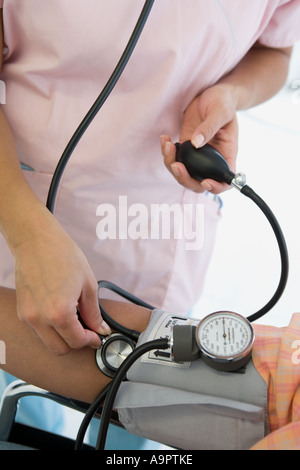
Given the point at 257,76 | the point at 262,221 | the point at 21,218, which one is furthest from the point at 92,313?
the point at 262,221

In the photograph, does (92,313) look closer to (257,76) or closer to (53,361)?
(53,361)

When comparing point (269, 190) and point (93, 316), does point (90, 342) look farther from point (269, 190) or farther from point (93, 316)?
point (269, 190)

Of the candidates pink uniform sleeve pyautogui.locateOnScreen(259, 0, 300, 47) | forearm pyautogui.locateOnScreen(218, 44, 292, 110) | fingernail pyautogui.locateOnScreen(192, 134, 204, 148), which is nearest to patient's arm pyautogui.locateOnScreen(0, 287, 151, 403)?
fingernail pyautogui.locateOnScreen(192, 134, 204, 148)

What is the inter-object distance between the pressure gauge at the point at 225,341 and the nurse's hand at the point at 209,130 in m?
0.24

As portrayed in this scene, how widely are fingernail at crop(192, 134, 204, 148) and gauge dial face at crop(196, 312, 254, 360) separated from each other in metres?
0.28

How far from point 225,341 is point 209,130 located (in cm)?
36

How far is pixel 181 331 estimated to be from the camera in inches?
23.5

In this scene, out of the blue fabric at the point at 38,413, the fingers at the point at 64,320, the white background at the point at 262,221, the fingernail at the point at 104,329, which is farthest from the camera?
the white background at the point at 262,221

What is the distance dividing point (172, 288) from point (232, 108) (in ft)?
1.28

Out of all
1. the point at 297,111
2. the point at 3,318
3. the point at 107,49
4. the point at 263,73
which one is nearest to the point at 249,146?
the point at 297,111

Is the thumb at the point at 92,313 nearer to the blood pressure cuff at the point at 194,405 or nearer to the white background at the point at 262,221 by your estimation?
the blood pressure cuff at the point at 194,405

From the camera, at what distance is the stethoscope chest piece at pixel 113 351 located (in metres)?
0.67

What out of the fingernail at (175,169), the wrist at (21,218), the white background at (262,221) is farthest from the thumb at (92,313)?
the white background at (262,221)

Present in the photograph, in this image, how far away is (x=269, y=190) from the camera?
2.03 meters
